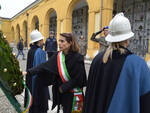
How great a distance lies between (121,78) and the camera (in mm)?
1159

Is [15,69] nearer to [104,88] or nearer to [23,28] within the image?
[104,88]

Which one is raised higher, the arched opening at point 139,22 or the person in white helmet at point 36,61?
the arched opening at point 139,22

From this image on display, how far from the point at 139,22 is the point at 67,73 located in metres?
10.6

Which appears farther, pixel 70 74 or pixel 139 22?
pixel 139 22

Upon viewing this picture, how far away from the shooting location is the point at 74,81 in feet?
5.95

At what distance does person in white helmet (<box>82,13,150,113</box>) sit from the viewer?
3.68 feet

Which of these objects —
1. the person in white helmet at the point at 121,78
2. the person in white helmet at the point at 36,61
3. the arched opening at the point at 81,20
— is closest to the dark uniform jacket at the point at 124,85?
the person in white helmet at the point at 121,78

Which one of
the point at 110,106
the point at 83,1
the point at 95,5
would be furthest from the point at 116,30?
the point at 83,1

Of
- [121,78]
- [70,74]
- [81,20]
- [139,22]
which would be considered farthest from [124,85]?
[81,20]

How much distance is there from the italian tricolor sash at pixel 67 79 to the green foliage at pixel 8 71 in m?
0.75

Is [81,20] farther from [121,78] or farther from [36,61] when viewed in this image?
[121,78]

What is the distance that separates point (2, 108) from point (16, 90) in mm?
2305

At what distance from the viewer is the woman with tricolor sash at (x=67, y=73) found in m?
1.84

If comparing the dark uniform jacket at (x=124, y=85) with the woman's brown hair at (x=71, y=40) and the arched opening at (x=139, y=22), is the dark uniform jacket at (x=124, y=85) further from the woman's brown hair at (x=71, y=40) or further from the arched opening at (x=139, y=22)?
the arched opening at (x=139, y=22)
